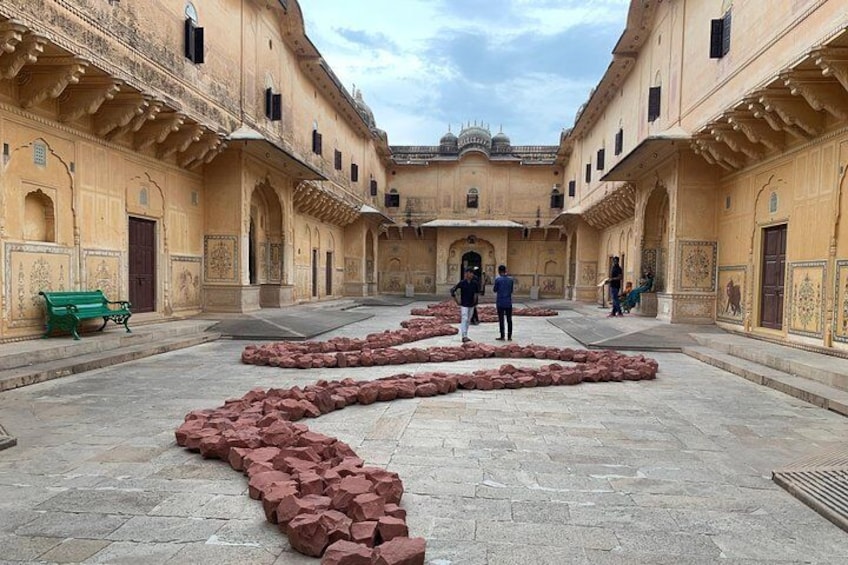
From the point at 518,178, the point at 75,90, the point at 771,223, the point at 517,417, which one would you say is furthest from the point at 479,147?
the point at 517,417

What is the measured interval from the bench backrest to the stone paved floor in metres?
2.84

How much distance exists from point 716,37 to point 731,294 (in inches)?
238

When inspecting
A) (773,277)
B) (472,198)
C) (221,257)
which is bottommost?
(773,277)

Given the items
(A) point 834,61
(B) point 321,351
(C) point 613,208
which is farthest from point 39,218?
(C) point 613,208

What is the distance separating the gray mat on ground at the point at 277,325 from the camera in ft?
37.7

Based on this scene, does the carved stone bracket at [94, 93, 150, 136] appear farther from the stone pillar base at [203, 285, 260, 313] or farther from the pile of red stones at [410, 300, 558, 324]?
the pile of red stones at [410, 300, 558, 324]

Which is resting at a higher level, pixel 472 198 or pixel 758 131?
pixel 472 198

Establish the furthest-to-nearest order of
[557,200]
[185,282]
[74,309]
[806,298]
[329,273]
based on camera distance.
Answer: [557,200] → [329,273] → [185,282] → [806,298] → [74,309]

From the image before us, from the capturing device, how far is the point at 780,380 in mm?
6930

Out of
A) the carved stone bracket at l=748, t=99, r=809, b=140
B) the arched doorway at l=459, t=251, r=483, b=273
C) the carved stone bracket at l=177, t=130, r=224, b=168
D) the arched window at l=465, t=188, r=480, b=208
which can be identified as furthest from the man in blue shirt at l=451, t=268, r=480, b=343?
the arched window at l=465, t=188, r=480, b=208

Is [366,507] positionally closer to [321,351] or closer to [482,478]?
[482,478]

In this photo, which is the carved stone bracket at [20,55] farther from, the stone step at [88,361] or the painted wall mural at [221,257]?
the painted wall mural at [221,257]

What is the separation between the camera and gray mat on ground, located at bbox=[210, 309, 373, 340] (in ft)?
37.7

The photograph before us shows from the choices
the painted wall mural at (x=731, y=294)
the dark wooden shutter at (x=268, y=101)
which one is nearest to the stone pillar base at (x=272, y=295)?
the dark wooden shutter at (x=268, y=101)
